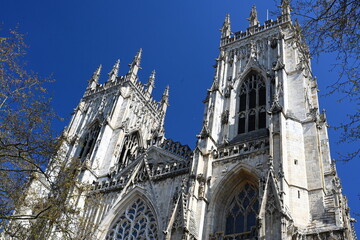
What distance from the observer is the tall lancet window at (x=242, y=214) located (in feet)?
50.7

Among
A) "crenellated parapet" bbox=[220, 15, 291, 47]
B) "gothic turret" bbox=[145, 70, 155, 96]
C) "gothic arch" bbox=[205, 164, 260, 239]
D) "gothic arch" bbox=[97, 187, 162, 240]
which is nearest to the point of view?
"gothic arch" bbox=[205, 164, 260, 239]

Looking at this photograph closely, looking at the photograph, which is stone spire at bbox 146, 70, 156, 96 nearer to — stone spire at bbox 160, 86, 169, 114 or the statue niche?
stone spire at bbox 160, 86, 169, 114

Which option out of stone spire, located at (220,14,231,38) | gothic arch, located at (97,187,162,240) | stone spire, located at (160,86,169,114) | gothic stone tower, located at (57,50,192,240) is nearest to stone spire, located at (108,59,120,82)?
gothic stone tower, located at (57,50,192,240)

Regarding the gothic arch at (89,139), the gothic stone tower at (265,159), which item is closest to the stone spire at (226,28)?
the gothic stone tower at (265,159)

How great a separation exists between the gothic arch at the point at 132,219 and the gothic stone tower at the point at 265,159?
3.01 m

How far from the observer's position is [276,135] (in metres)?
17.0

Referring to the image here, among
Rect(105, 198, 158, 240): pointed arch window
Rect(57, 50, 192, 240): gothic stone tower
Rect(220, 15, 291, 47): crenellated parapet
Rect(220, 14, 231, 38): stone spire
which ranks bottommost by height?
Rect(105, 198, 158, 240): pointed arch window

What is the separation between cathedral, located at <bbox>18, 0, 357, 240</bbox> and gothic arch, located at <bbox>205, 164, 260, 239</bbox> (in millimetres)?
44

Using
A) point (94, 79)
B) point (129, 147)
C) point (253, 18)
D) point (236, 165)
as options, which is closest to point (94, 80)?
point (94, 79)

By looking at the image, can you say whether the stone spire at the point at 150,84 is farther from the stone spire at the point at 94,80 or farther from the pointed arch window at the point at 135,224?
the pointed arch window at the point at 135,224

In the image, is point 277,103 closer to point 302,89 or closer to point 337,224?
point 302,89

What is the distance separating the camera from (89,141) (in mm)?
28156

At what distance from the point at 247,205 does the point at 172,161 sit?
19.7 feet

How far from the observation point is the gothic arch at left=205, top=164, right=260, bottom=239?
16.2m
